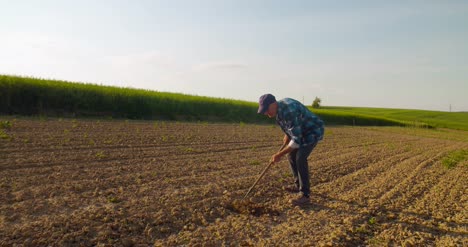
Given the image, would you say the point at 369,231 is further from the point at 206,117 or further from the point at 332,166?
the point at 206,117

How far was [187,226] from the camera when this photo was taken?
14.4ft

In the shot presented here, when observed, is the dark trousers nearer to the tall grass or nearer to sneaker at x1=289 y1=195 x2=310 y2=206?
sneaker at x1=289 y1=195 x2=310 y2=206

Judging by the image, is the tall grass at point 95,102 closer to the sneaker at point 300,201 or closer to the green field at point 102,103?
the green field at point 102,103

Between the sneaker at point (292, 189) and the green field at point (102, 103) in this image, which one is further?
the green field at point (102, 103)

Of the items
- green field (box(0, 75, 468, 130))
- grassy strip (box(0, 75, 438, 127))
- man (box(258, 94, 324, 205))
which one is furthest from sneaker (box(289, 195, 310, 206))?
grassy strip (box(0, 75, 438, 127))

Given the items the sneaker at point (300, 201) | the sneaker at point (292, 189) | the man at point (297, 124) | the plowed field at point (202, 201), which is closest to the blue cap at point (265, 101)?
the man at point (297, 124)

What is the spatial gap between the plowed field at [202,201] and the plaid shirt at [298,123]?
1.05 metres

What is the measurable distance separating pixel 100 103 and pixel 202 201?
685 inches

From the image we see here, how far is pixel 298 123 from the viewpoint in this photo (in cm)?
504

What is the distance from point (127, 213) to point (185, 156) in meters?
4.61

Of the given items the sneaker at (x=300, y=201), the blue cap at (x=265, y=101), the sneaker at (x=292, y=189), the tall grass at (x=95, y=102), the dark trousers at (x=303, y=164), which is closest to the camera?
the blue cap at (x=265, y=101)

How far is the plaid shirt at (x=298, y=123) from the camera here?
5.02 meters

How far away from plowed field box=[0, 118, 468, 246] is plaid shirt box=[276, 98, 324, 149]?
41.3 inches

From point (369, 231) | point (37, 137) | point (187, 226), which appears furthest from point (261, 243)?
point (37, 137)
